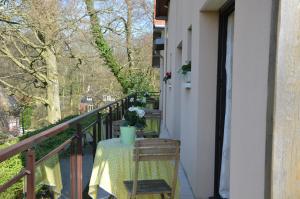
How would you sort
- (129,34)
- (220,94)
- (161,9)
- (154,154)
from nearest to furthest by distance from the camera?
1. (154,154)
2. (220,94)
3. (161,9)
4. (129,34)

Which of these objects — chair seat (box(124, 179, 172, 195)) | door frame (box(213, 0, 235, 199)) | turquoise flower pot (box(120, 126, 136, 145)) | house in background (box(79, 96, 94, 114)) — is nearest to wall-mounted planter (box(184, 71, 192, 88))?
door frame (box(213, 0, 235, 199))

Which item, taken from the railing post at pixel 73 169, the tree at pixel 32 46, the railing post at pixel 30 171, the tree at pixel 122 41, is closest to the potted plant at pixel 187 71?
the railing post at pixel 73 169

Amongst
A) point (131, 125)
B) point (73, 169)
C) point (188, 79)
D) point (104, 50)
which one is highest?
point (104, 50)

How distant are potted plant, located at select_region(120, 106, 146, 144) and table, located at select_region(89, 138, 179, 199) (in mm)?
133

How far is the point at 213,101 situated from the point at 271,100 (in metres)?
2.41

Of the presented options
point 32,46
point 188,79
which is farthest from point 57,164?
point 32,46

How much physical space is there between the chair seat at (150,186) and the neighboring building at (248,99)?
56 cm

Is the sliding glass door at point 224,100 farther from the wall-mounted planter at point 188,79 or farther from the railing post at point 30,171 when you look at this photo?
the railing post at point 30,171

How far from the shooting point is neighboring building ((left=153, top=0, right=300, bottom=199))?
4.12 feet

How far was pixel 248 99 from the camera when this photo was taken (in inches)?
74.9

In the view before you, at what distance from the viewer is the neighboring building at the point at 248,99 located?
126 cm

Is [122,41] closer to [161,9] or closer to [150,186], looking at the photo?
[161,9]

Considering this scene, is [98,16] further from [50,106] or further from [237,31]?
[237,31]

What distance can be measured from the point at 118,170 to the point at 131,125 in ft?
1.90
